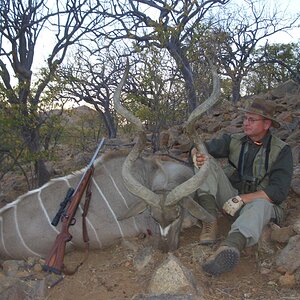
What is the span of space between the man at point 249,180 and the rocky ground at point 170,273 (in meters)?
0.12

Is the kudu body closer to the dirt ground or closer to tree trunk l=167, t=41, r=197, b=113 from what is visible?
the dirt ground

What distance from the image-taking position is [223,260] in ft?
7.98

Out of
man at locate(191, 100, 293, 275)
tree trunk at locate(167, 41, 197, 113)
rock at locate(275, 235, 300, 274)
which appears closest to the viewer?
rock at locate(275, 235, 300, 274)

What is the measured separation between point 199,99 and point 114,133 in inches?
117

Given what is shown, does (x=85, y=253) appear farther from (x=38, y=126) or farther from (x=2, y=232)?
(x=38, y=126)

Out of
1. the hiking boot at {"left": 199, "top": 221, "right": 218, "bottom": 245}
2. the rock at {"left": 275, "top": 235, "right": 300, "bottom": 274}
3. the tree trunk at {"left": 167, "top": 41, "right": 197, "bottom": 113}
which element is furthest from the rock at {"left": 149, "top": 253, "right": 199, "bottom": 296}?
the tree trunk at {"left": 167, "top": 41, "right": 197, "bottom": 113}

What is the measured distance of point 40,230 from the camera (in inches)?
123

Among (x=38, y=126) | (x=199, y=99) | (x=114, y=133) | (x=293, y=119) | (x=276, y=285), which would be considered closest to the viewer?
(x=276, y=285)

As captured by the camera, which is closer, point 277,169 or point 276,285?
point 276,285

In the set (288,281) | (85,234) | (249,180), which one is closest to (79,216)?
(85,234)

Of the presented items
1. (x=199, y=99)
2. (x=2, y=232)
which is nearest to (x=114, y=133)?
(x=199, y=99)

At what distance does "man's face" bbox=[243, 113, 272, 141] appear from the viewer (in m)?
3.01

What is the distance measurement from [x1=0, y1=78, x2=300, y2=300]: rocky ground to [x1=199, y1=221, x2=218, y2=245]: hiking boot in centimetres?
4

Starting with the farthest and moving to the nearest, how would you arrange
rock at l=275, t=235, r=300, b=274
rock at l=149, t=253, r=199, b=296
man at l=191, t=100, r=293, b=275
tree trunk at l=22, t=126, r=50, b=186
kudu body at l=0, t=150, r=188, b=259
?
tree trunk at l=22, t=126, r=50, b=186 < kudu body at l=0, t=150, r=188, b=259 < man at l=191, t=100, r=293, b=275 < rock at l=275, t=235, r=300, b=274 < rock at l=149, t=253, r=199, b=296
